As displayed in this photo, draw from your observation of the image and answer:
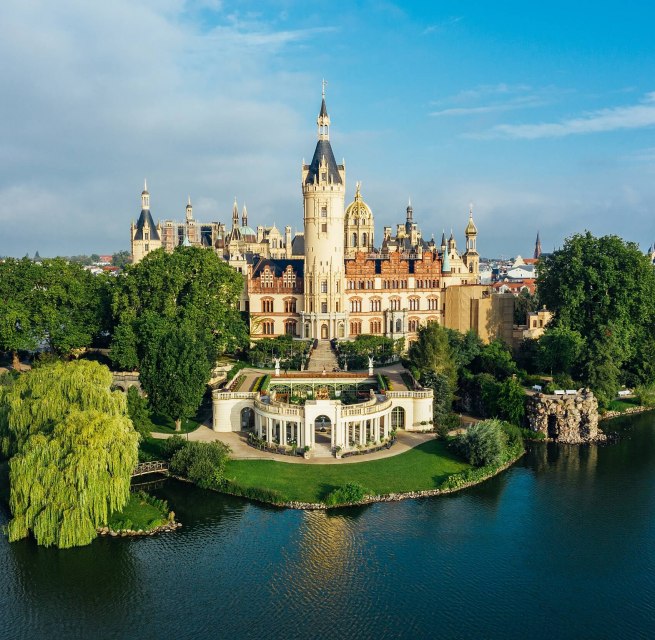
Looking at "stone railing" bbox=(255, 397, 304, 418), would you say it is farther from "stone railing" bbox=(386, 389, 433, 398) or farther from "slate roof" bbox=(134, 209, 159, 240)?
"slate roof" bbox=(134, 209, 159, 240)

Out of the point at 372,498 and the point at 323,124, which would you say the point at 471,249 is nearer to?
the point at 323,124

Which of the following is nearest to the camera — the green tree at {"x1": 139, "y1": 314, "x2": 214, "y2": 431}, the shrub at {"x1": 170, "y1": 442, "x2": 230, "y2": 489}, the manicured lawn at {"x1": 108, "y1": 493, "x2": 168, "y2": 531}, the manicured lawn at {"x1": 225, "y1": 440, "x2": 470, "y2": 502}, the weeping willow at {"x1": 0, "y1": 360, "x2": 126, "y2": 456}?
the manicured lawn at {"x1": 108, "y1": 493, "x2": 168, "y2": 531}

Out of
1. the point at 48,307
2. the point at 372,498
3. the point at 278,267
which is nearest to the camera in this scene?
the point at 372,498

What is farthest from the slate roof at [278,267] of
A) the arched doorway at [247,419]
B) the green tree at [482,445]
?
the green tree at [482,445]

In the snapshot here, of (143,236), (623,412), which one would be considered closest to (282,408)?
(623,412)

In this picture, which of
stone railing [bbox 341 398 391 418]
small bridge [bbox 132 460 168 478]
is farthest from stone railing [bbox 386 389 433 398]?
small bridge [bbox 132 460 168 478]

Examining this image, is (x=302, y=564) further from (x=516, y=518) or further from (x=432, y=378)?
(x=432, y=378)

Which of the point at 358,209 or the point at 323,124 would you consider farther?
the point at 358,209
